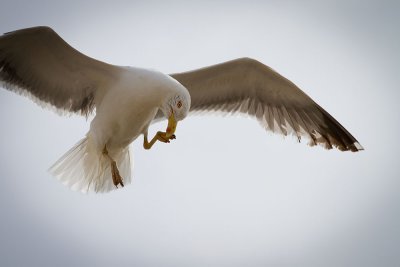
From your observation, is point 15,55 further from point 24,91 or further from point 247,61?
point 247,61

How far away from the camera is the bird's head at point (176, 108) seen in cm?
507

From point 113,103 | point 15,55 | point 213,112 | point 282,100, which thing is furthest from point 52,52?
point 282,100

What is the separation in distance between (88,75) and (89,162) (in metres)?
0.68

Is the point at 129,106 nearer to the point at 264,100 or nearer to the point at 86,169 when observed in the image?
the point at 86,169

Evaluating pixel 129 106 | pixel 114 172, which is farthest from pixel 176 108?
pixel 114 172

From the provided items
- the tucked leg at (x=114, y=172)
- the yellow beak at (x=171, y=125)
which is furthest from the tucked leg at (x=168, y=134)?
the tucked leg at (x=114, y=172)

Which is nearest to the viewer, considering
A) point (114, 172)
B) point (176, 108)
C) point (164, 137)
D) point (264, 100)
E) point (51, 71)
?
point (176, 108)

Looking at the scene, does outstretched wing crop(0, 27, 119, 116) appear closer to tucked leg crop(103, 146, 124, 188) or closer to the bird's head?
tucked leg crop(103, 146, 124, 188)

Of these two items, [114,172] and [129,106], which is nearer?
[129,106]

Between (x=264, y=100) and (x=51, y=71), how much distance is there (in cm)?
179

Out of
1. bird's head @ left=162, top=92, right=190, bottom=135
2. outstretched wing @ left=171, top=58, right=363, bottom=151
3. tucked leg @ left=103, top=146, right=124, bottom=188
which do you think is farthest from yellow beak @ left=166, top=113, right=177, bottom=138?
outstretched wing @ left=171, top=58, right=363, bottom=151

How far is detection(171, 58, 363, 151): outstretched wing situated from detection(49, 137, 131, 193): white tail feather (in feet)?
2.88

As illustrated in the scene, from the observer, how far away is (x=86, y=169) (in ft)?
19.4

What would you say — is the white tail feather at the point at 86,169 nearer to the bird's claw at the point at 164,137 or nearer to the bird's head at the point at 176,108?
the bird's claw at the point at 164,137
